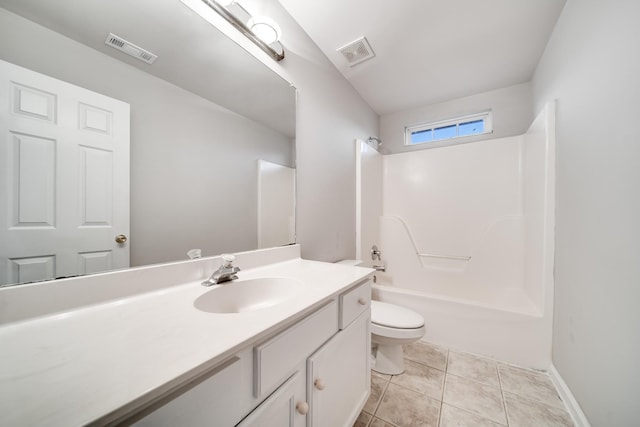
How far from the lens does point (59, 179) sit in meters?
0.59

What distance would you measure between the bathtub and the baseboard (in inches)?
3.9

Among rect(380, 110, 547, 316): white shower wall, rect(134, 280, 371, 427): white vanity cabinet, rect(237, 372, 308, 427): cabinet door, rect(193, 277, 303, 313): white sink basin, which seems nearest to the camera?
rect(134, 280, 371, 427): white vanity cabinet

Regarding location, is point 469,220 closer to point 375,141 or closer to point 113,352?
point 375,141

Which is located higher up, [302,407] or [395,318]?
[302,407]

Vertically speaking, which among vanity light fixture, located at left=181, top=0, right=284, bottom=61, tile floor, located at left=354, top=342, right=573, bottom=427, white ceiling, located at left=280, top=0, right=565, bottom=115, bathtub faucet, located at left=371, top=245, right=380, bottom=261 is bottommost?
tile floor, located at left=354, top=342, right=573, bottom=427

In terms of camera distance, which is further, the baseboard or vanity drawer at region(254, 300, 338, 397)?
the baseboard

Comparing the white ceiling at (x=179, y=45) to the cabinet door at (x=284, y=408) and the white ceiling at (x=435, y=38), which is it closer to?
the white ceiling at (x=435, y=38)

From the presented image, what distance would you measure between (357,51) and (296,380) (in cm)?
208

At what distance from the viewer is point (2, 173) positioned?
516mm

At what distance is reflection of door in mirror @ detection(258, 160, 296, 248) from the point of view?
1.18 metres

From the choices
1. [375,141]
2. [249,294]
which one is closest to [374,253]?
[375,141]

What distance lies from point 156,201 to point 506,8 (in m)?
2.23

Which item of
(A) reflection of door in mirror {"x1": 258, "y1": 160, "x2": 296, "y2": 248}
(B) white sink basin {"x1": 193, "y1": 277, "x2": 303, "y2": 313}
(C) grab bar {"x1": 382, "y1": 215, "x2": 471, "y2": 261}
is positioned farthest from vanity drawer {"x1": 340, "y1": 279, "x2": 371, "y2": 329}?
(C) grab bar {"x1": 382, "y1": 215, "x2": 471, "y2": 261}

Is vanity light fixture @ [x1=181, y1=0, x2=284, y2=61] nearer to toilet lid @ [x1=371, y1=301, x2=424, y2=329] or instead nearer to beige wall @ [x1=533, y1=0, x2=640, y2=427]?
beige wall @ [x1=533, y1=0, x2=640, y2=427]
